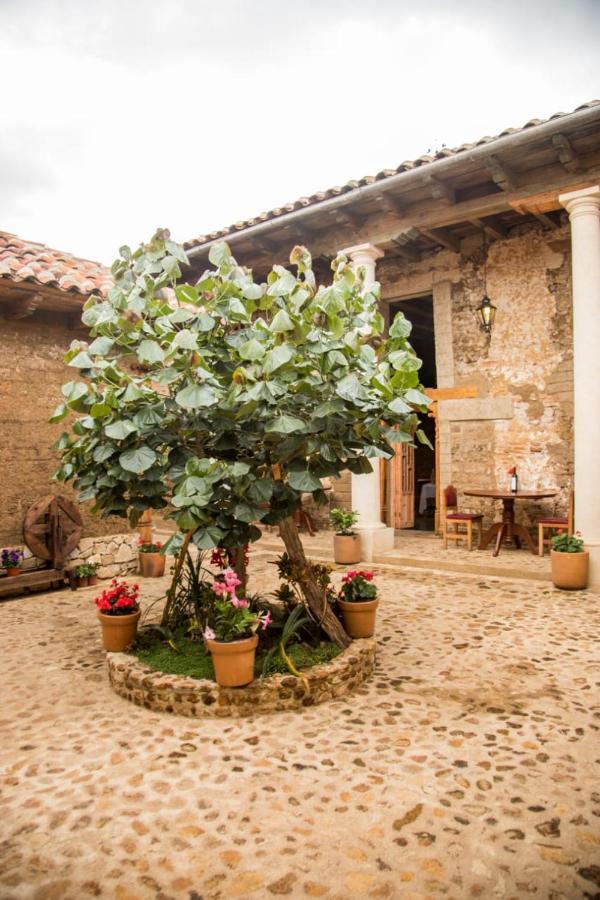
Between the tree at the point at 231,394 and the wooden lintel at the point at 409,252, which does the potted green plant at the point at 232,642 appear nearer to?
the tree at the point at 231,394

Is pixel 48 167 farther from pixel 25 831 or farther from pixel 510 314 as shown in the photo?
pixel 510 314

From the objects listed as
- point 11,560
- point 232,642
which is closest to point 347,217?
point 11,560

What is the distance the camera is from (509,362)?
888 centimetres

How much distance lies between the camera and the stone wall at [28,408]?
698 centimetres

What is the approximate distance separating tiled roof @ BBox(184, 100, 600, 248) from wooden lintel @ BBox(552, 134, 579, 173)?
0.83 feet

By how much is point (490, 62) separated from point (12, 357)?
680 centimetres

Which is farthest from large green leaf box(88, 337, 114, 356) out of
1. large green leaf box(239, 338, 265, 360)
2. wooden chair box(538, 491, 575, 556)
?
wooden chair box(538, 491, 575, 556)

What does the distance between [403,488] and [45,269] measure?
6.83 m

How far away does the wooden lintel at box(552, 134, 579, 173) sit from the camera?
6.39m

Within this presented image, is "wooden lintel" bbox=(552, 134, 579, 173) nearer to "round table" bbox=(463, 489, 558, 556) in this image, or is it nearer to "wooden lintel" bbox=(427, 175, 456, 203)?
"wooden lintel" bbox=(427, 175, 456, 203)

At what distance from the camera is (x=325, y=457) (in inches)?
140

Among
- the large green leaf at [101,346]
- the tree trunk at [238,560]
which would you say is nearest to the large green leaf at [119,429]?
the large green leaf at [101,346]

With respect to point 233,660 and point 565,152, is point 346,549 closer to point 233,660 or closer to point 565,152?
point 233,660

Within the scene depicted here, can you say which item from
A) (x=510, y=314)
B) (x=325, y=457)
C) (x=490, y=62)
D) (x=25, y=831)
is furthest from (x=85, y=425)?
(x=510, y=314)
